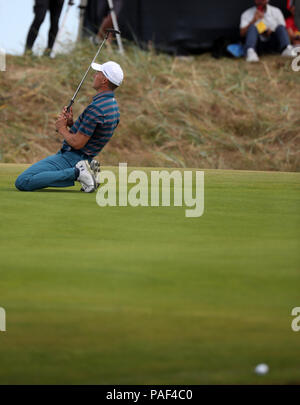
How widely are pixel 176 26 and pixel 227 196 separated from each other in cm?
841

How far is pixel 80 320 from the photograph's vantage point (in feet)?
8.29

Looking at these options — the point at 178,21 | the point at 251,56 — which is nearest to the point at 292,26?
the point at 251,56

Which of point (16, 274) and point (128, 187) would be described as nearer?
point (16, 274)

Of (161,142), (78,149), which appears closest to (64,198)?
(78,149)

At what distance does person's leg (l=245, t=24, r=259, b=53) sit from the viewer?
13.1 meters

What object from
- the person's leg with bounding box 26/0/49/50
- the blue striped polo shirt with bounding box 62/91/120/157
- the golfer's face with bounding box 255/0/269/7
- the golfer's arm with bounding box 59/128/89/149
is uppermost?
the golfer's face with bounding box 255/0/269/7

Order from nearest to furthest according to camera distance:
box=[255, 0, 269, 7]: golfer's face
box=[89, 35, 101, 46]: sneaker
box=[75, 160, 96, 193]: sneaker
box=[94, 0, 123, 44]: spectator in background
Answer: box=[75, 160, 96, 193]: sneaker → box=[255, 0, 269, 7]: golfer's face → box=[94, 0, 123, 44]: spectator in background → box=[89, 35, 101, 46]: sneaker

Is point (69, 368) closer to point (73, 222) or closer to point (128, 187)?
point (73, 222)

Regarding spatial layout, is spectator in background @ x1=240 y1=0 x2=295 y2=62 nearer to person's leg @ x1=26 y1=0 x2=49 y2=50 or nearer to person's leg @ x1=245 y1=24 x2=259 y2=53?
person's leg @ x1=245 y1=24 x2=259 y2=53

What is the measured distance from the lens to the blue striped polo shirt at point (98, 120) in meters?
5.91

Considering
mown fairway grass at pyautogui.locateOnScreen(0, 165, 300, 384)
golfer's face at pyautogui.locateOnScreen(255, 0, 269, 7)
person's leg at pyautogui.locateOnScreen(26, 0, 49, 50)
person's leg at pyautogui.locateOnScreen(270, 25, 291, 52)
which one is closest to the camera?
mown fairway grass at pyautogui.locateOnScreen(0, 165, 300, 384)

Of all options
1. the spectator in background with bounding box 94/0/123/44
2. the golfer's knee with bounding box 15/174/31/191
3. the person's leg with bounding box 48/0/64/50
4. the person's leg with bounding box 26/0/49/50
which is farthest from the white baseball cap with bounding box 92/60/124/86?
the spectator in background with bounding box 94/0/123/44

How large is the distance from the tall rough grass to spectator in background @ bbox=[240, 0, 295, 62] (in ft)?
1.49

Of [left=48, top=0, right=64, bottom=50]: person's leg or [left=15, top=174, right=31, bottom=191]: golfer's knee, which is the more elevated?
[left=48, top=0, right=64, bottom=50]: person's leg
